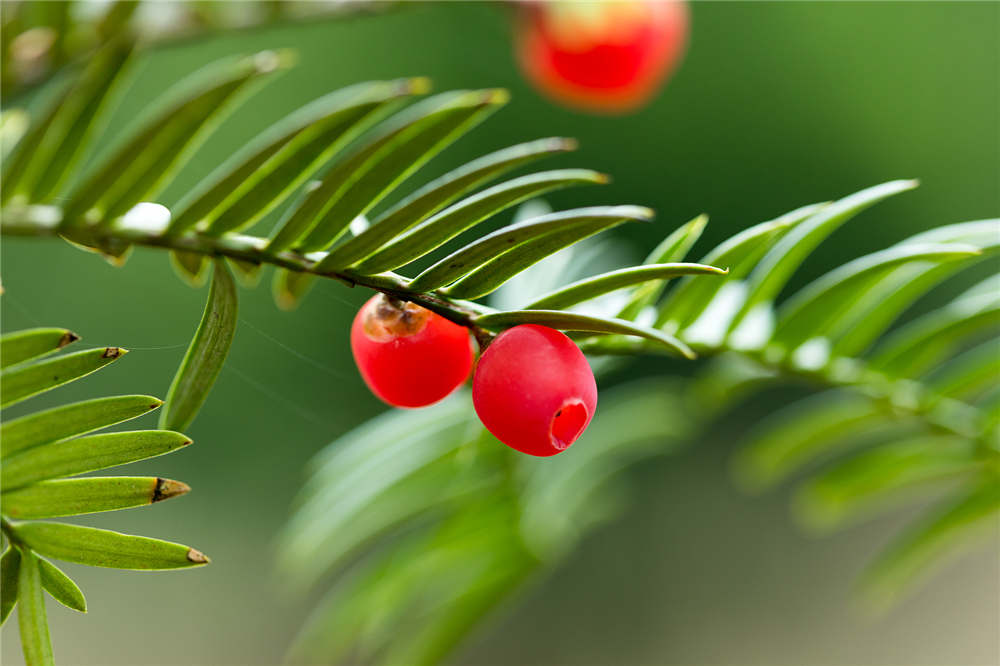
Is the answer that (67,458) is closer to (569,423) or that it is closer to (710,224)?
(569,423)

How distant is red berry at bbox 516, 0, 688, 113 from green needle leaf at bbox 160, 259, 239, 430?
0.37 metres

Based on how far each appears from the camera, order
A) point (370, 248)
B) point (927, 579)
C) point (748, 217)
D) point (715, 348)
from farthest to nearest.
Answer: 1. point (927, 579)
2. point (748, 217)
3. point (715, 348)
4. point (370, 248)

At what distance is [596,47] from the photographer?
1.75ft

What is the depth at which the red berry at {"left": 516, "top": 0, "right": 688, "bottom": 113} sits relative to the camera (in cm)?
53

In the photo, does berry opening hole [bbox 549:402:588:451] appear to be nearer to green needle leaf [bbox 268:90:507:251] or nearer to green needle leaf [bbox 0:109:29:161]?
green needle leaf [bbox 268:90:507:251]

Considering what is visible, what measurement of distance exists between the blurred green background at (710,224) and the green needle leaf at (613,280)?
85cm

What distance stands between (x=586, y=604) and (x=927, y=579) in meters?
0.62

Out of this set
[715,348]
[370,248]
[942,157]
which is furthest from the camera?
[942,157]

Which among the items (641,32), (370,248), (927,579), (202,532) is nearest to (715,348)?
(370,248)

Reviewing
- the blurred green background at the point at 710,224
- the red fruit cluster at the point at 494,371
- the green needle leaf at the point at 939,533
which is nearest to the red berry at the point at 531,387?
the red fruit cluster at the point at 494,371

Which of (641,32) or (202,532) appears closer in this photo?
(641,32)

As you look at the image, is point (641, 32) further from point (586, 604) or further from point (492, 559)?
point (586, 604)

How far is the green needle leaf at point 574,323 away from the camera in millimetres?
174

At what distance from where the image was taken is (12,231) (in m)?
0.24
